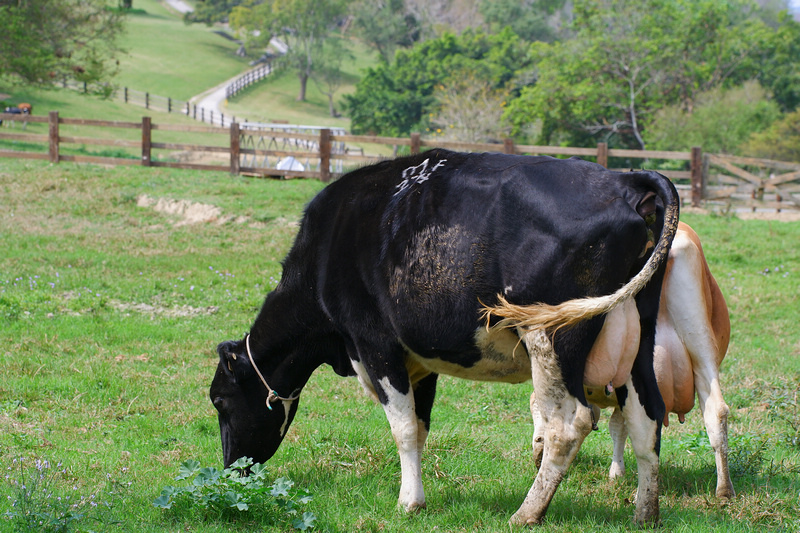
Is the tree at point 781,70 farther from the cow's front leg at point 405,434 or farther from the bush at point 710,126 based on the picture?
the cow's front leg at point 405,434

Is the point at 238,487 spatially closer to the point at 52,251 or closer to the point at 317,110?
the point at 52,251

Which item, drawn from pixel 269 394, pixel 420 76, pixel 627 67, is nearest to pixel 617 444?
pixel 269 394

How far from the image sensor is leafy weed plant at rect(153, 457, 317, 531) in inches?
165

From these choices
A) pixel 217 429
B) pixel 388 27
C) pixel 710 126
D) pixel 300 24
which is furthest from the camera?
pixel 388 27

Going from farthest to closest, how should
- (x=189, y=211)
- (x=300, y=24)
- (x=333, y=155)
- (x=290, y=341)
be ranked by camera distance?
1. (x=300, y=24)
2. (x=333, y=155)
3. (x=189, y=211)
4. (x=290, y=341)

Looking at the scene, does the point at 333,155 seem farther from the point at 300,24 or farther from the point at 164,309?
the point at 300,24

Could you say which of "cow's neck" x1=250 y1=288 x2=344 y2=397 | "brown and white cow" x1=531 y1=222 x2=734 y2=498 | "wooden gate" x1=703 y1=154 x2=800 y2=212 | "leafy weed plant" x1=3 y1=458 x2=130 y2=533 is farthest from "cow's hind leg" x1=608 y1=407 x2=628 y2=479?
"wooden gate" x1=703 y1=154 x2=800 y2=212

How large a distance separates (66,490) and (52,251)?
27.7 feet

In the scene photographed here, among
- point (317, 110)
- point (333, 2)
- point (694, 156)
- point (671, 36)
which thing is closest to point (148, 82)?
point (317, 110)

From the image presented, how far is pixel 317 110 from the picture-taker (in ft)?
232

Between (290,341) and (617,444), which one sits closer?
(290,341)

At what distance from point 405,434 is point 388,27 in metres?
77.5

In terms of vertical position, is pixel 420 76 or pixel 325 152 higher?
pixel 420 76

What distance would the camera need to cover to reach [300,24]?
76188 mm
